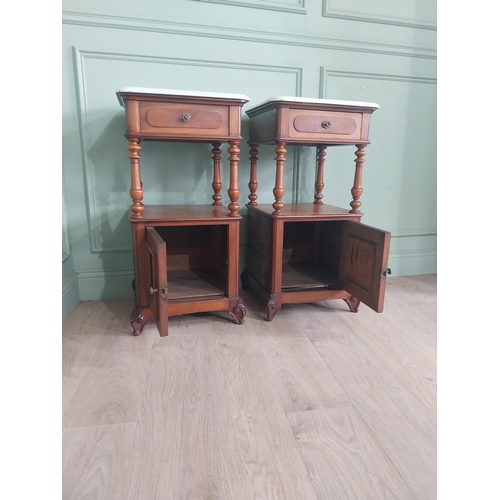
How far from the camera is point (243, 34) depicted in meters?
1.42

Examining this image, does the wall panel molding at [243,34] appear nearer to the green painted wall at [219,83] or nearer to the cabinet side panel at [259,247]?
the green painted wall at [219,83]

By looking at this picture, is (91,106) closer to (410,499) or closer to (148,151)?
(148,151)

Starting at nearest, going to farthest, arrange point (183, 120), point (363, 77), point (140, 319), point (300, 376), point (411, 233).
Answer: point (300, 376) → point (183, 120) → point (140, 319) → point (363, 77) → point (411, 233)

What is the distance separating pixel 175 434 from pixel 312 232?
1.02m

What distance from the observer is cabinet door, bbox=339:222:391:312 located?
1097 millimetres

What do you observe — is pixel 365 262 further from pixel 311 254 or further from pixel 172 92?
pixel 172 92

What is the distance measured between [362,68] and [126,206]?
45.4 inches

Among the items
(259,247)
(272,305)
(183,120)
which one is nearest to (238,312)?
(272,305)

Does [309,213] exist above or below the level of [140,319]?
above

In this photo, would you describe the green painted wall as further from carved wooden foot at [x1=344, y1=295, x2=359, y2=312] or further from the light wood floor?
carved wooden foot at [x1=344, y1=295, x2=359, y2=312]

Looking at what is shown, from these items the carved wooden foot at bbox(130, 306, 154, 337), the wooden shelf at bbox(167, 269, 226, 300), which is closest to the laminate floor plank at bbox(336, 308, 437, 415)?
the wooden shelf at bbox(167, 269, 226, 300)

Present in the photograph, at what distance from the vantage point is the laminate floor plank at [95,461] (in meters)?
0.61

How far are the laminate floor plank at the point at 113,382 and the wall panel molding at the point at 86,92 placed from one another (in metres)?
0.39

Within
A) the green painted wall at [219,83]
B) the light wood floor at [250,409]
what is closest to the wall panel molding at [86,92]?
the green painted wall at [219,83]
